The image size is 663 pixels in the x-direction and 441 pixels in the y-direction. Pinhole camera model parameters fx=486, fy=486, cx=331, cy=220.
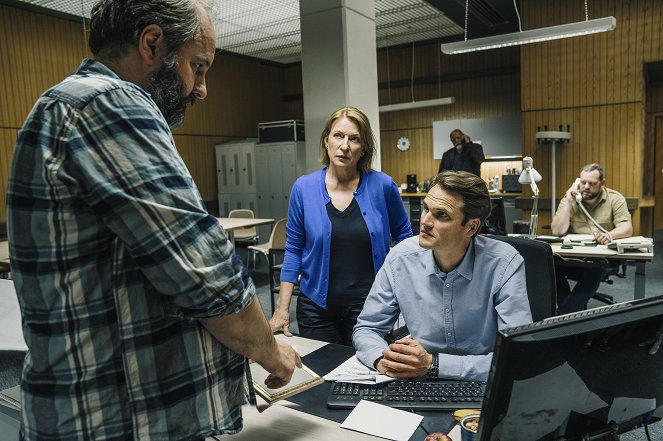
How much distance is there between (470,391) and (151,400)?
0.91 meters

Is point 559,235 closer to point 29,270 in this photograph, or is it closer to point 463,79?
point 29,270

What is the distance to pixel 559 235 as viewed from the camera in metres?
4.48

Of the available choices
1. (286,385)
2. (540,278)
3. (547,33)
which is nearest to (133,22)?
(286,385)

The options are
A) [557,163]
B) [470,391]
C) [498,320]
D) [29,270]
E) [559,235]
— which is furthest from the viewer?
[557,163]

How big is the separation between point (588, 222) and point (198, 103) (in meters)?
7.87

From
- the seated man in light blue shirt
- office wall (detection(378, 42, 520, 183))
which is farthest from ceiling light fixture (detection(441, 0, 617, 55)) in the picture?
office wall (detection(378, 42, 520, 183))

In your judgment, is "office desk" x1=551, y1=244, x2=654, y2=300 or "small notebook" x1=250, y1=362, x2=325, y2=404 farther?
"office desk" x1=551, y1=244, x2=654, y2=300

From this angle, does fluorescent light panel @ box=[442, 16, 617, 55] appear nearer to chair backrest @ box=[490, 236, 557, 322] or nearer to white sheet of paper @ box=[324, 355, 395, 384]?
chair backrest @ box=[490, 236, 557, 322]

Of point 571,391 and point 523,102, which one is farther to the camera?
point 523,102

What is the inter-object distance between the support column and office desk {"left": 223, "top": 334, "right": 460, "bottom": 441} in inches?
111

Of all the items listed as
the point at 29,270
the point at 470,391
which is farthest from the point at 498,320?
the point at 29,270

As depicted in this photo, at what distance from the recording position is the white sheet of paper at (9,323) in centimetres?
242

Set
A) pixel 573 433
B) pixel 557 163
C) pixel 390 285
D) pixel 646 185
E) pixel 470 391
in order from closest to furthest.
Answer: pixel 573 433, pixel 470 391, pixel 390 285, pixel 557 163, pixel 646 185

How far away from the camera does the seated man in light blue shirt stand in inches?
66.4
